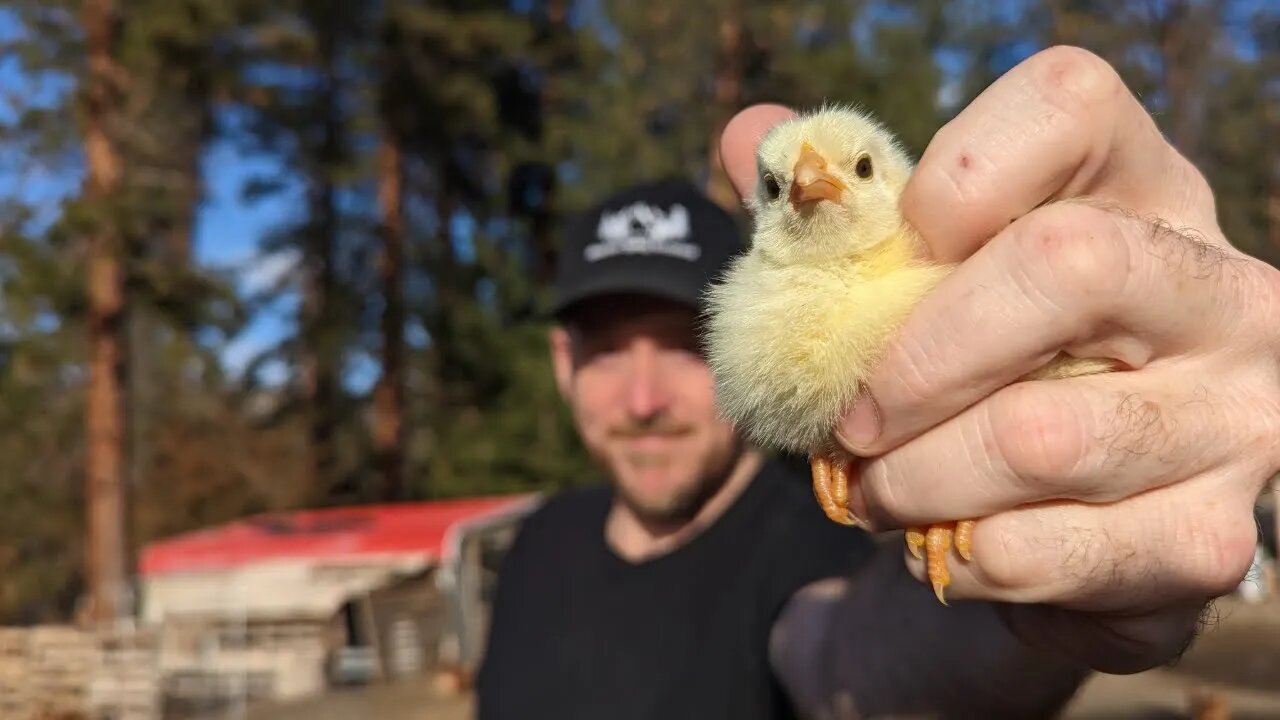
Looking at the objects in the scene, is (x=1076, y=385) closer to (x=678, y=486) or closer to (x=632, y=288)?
(x=678, y=486)

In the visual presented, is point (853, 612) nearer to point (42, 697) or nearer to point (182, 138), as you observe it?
point (42, 697)

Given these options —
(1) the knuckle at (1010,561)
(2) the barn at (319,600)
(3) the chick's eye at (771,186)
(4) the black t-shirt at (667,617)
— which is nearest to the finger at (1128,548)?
(1) the knuckle at (1010,561)

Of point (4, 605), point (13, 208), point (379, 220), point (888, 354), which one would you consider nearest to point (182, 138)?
point (379, 220)

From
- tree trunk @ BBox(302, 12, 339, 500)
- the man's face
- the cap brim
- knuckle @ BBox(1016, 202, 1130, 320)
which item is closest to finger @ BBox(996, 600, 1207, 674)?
knuckle @ BBox(1016, 202, 1130, 320)

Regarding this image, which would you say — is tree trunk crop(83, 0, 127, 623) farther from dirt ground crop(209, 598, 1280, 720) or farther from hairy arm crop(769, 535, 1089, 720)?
hairy arm crop(769, 535, 1089, 720)

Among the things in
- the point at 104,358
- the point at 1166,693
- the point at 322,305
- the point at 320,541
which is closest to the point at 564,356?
the point at 1166,693

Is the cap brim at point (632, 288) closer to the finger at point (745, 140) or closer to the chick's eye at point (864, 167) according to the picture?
the finger at point (745, 140)

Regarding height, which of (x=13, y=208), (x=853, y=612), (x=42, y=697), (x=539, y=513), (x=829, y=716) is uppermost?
(x=13, y=208)
